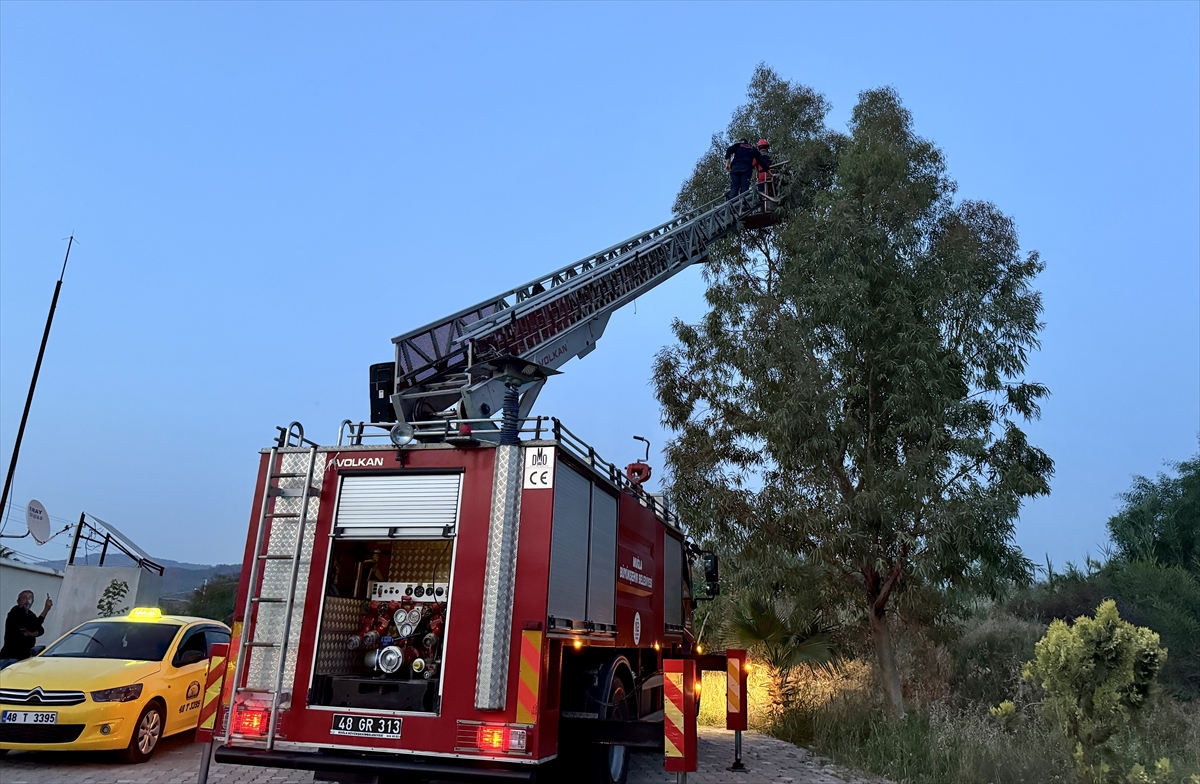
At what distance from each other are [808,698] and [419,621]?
8.81 m

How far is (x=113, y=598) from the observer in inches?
626

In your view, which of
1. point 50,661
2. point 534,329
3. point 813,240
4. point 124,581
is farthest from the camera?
point 124,581

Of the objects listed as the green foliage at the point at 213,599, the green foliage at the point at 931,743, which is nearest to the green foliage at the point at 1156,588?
the green foliage at the point at 931,743

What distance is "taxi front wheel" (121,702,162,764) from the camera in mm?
8312

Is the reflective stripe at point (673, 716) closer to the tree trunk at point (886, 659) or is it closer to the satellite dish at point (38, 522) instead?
the tree trunk at point (886, 659)

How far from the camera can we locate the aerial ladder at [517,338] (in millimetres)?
9320

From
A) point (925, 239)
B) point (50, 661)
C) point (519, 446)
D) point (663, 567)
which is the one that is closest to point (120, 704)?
point (50, 661)

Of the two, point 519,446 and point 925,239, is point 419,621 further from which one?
point 925,239

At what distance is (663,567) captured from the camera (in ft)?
32.3

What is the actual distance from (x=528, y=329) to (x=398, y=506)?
5.09m

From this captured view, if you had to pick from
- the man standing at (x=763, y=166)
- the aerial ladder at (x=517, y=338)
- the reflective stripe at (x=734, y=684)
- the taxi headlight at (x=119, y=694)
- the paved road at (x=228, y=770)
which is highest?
the man standing at (x=763, y=166)

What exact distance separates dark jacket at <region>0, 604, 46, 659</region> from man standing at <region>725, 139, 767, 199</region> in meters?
14.5

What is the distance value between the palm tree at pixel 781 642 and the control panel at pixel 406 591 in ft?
26.4

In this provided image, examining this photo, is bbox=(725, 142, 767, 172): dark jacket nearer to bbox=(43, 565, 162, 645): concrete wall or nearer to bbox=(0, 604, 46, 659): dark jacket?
bbox=(0, 604, 46, 659): dark jacket
